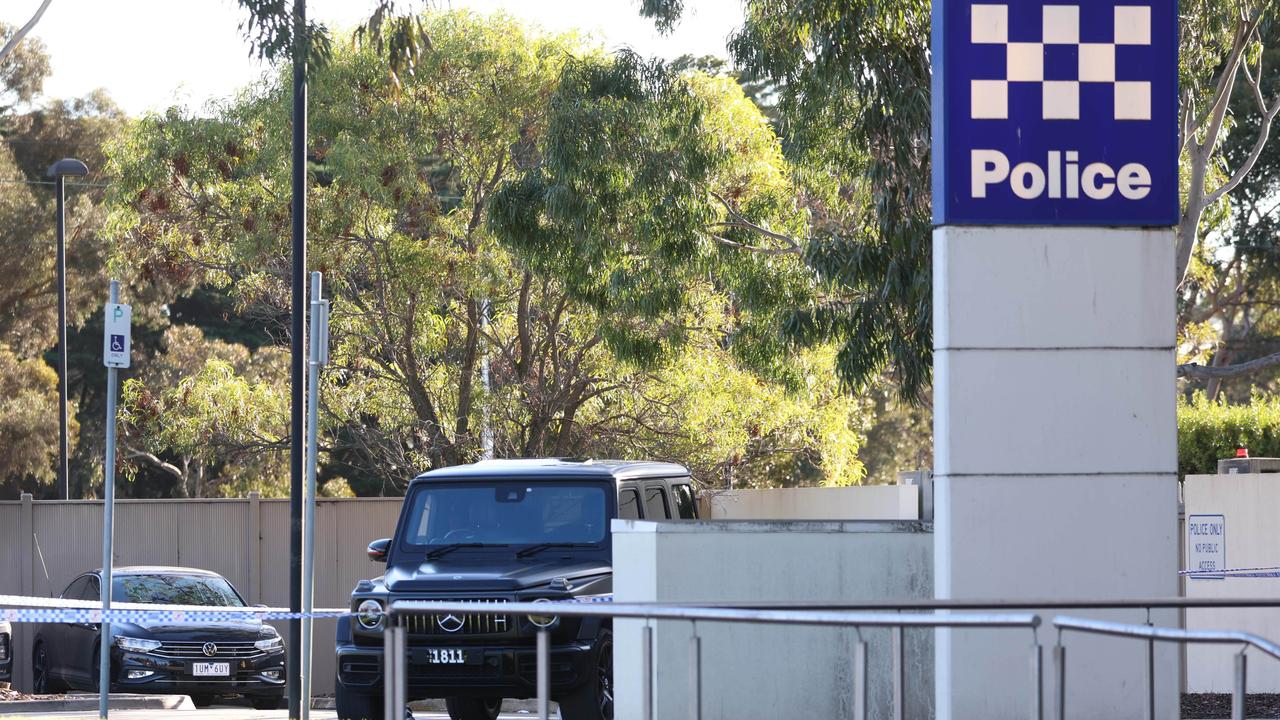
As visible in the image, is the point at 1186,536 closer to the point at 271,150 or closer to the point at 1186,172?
the point at 1186,172

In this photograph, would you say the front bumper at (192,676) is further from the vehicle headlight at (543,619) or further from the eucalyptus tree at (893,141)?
the vehicle headlight at (543,619)

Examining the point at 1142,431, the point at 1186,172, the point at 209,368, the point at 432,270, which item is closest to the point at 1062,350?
the point at 1142,431

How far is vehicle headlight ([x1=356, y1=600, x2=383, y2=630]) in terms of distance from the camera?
11.5m

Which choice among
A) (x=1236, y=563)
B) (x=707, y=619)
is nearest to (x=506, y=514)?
(x=707, y=619)

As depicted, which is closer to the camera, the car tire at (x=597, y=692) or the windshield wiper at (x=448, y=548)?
the car tire at (x=597, y=692)

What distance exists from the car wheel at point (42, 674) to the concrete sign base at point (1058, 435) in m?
12.2

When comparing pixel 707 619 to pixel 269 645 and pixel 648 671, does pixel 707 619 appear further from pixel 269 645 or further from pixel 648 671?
pixel 269 645

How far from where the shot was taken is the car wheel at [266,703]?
17766 mm

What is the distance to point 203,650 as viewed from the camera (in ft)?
55.3

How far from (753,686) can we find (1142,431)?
2.72 metres

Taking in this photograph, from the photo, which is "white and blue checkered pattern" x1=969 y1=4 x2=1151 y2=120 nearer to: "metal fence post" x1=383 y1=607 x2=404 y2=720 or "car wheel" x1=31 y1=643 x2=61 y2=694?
"metal fence post" x1=383 y1=607 x2=404 y2=720

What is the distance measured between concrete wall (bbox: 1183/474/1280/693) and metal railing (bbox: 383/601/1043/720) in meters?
6.63

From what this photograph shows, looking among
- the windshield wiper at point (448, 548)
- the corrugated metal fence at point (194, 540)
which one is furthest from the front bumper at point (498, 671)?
the corrugated metal fence at point (194, 540)

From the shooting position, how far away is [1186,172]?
1677 cm
